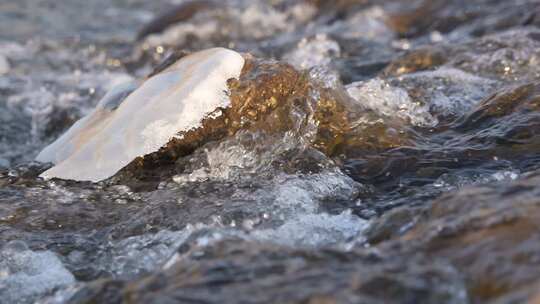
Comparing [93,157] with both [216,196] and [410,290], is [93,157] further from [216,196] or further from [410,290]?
[410,290]

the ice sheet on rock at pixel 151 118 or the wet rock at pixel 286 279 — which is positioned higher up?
the ice sheet on rock at pixel 151 118

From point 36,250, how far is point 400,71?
3019 mm

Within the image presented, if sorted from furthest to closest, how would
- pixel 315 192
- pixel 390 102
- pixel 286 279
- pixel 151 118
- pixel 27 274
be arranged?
pixel 390 102 → pixel 151 118 → pixel 315 192 → pixel 27 274 → pixel 286 279

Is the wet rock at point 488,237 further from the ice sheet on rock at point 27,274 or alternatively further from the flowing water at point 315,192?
the ice sheet on rock at point 27,274

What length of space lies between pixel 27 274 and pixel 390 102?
7.07 feet

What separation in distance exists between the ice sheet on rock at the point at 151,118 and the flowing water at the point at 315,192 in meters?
0.07

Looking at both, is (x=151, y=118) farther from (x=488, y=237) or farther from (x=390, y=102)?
(x=488, y=237)

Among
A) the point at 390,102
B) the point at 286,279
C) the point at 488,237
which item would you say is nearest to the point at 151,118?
the point at 390,102

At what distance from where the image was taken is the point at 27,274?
3.01 m

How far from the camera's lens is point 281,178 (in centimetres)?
358

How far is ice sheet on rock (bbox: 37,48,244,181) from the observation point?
3.68 m

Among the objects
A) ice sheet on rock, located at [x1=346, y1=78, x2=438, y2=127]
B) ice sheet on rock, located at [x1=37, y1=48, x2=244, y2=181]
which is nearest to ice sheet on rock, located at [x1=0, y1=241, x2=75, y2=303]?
ice sheet on rock, located at [x1=37, y1=48, x2=244, y2=181]

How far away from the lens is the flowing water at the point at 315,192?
7.25ft

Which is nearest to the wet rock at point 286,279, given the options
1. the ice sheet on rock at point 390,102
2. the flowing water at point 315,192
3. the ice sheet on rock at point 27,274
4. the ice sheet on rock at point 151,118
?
the flowing water at point 315,192
